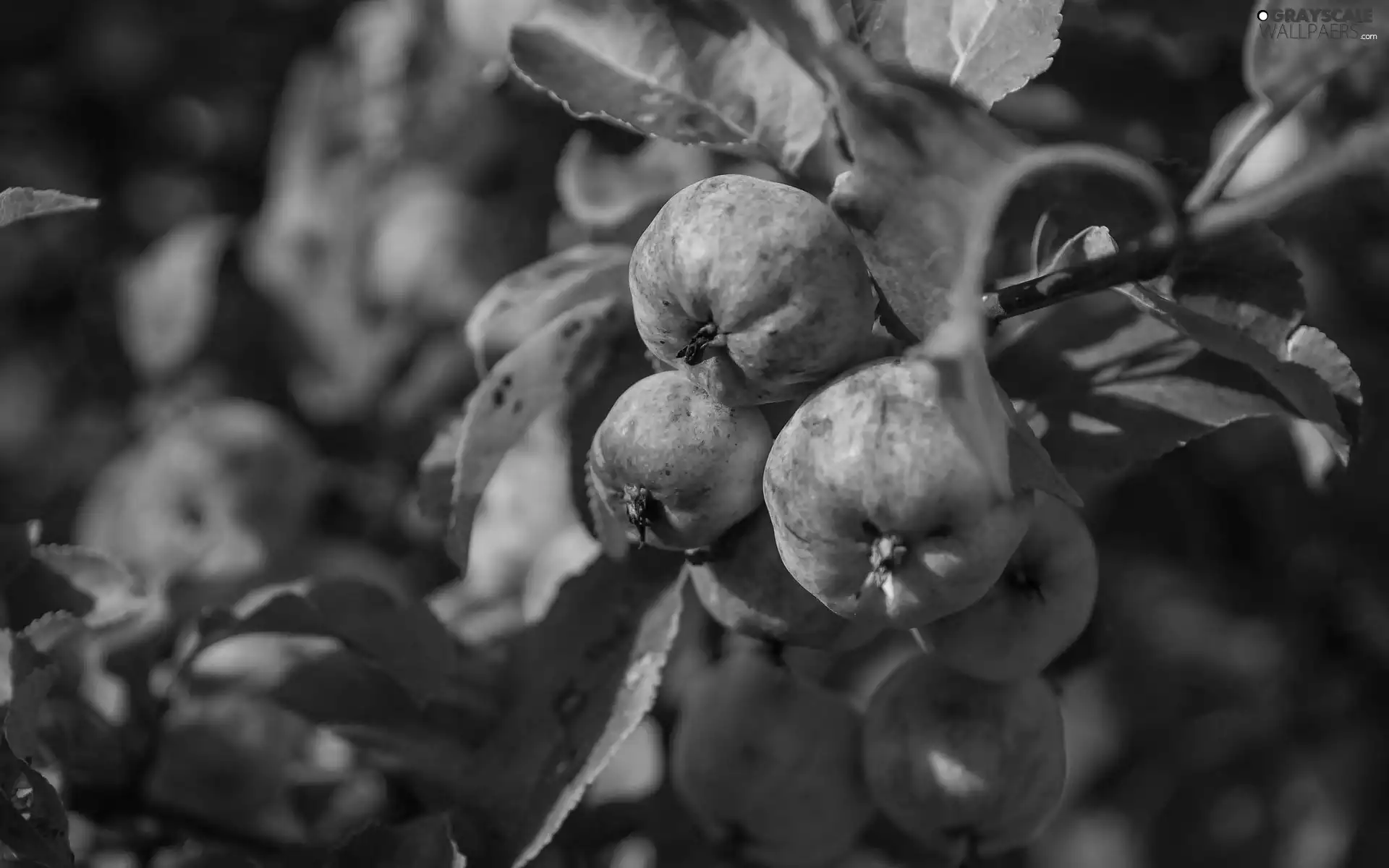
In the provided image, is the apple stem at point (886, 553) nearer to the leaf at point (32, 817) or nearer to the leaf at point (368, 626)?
the leaf at point (368, 626)

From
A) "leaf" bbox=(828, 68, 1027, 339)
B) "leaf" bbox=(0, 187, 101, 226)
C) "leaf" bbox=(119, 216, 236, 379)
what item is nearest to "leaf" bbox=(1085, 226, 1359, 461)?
"leaf" bbox=(828, 68, 1027, 339)

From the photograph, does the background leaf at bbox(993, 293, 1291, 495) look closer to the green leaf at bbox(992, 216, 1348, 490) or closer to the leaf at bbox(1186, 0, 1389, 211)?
the green leaf at bbox(992, 216, 1348, 490)

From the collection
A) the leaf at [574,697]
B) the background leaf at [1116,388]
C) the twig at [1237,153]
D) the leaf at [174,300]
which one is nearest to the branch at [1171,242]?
the twig at [1237,153]

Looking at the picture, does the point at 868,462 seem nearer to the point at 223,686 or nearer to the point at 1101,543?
the point at 223,686

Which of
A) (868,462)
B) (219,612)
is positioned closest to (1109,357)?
(868,462)

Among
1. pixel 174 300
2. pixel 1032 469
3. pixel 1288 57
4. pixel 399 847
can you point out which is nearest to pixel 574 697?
pixel 399 847

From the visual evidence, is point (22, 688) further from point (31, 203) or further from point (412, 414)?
point (412, 414)
